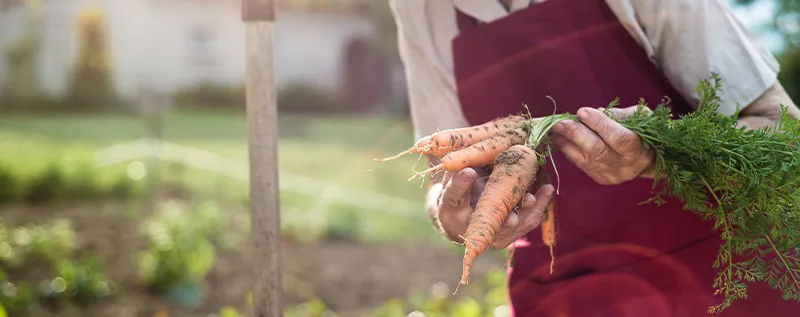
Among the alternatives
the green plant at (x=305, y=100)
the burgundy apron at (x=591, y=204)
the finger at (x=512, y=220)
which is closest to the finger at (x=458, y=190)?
the finger at (x=512, y=220)

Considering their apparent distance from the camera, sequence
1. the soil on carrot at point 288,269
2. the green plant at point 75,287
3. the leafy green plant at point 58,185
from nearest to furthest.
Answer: the green plant at point 75,287 < the soil on carrot at point 288,269 < the leafy green plant at point 58,185

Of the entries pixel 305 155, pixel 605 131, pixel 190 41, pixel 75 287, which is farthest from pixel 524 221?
pixel 190 41

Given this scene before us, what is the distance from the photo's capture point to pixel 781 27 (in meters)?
4.21

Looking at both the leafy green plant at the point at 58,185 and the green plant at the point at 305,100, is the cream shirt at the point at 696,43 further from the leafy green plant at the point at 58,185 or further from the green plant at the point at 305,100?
the green plant at the point at 305,100

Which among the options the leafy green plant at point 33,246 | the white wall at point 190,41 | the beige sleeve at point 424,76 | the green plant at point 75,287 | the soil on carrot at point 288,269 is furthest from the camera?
the white wall at point 190,41

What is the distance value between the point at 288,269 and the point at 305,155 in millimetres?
6025

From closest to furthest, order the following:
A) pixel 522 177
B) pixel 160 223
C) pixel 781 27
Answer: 1. pixel 522 177
2. pixel 781 27
3. pixel 160 223

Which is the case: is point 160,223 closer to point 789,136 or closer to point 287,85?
point 789,136

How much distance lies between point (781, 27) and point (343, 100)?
1351 centimetres

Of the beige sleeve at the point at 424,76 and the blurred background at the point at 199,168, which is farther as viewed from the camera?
the blurred background at the point at 199,168

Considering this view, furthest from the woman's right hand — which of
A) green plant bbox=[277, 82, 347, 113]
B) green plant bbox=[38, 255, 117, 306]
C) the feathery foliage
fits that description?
green plant bbox=[277, 82, 347, 113]

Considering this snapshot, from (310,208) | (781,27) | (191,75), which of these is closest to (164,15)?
(191,75)

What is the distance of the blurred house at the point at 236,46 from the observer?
16.5m

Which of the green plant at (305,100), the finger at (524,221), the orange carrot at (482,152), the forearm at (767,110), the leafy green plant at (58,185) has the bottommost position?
the green plant at (305,100)
